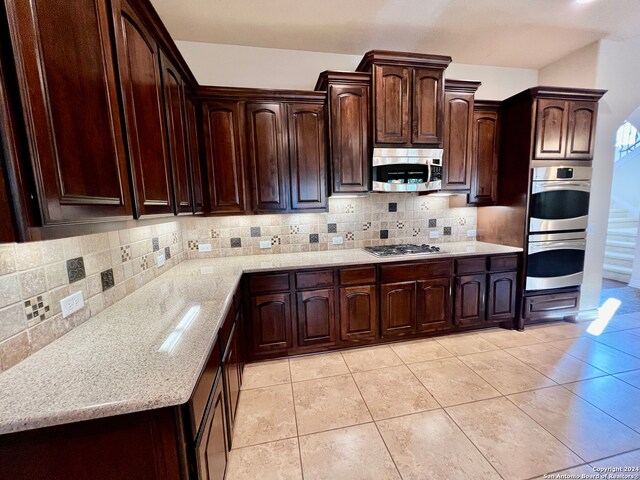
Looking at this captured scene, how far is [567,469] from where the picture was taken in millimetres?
1402

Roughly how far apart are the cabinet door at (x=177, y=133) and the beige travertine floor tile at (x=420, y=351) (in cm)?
228

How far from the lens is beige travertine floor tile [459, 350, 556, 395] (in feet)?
6.66

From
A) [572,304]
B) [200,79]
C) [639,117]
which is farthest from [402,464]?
[639,117]

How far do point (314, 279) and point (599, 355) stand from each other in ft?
8.82

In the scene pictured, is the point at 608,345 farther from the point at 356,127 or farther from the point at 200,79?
the point at 200,79

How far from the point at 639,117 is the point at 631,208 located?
2.33 meters

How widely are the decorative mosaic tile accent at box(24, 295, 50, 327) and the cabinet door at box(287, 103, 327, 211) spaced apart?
1811 millimetres

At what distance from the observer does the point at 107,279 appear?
1506 mm

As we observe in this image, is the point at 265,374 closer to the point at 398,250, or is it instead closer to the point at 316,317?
the point at 316,317

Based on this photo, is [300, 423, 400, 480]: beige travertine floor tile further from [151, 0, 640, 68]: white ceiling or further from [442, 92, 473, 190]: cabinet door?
[151, 0, 640, 68]: white ceiling

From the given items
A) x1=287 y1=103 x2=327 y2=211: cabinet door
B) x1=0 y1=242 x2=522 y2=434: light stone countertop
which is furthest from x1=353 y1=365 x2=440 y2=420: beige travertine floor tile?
x1=287 y1=103 x2=327 y2=211: cabinet door

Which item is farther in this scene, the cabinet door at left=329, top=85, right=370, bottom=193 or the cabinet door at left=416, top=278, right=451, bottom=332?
the cabinet door at left=416, top=278, right=451, bottom=332

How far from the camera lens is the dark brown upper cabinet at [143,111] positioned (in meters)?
1.13

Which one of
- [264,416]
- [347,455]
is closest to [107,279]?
[264,416]
